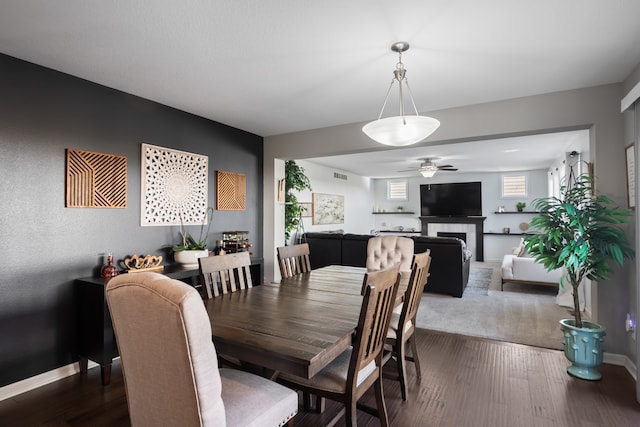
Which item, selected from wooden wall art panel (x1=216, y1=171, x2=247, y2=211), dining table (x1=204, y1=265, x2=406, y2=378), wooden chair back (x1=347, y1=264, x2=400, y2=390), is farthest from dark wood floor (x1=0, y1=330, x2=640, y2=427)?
wooden wall art panel (x1=216, y1=171, x2=247, y2=211)

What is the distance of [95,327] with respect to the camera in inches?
104

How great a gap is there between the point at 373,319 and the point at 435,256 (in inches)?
152

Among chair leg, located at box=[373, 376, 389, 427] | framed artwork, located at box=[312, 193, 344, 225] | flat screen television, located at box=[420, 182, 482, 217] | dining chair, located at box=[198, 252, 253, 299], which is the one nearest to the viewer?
chair leg, located at box=[373, 376, 389, 427]

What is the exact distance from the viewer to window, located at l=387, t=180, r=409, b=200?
34.2 feet

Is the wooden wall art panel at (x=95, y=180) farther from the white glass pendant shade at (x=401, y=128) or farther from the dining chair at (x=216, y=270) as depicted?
the white glass pendant shade at (x=401, y=128)

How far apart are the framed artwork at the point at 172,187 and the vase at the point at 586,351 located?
3.80 metres

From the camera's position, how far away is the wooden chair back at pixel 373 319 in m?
1.56

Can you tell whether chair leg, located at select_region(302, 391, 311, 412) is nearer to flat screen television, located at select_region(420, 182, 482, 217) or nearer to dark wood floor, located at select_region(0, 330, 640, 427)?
dark wood floor, located at select_region(0, 330, 640, 427)

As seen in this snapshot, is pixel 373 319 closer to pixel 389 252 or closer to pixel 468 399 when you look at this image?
pixel 468 399

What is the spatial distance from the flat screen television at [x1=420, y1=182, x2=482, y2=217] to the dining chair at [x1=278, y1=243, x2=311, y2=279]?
7.16 meters

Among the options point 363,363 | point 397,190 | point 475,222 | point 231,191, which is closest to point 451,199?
point 475,222

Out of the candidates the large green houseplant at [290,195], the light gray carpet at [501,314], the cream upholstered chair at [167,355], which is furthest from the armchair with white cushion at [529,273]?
the cream upholstered chair at [167,355]

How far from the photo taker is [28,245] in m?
2.55

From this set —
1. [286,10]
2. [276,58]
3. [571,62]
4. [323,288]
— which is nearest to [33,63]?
[276,58]
